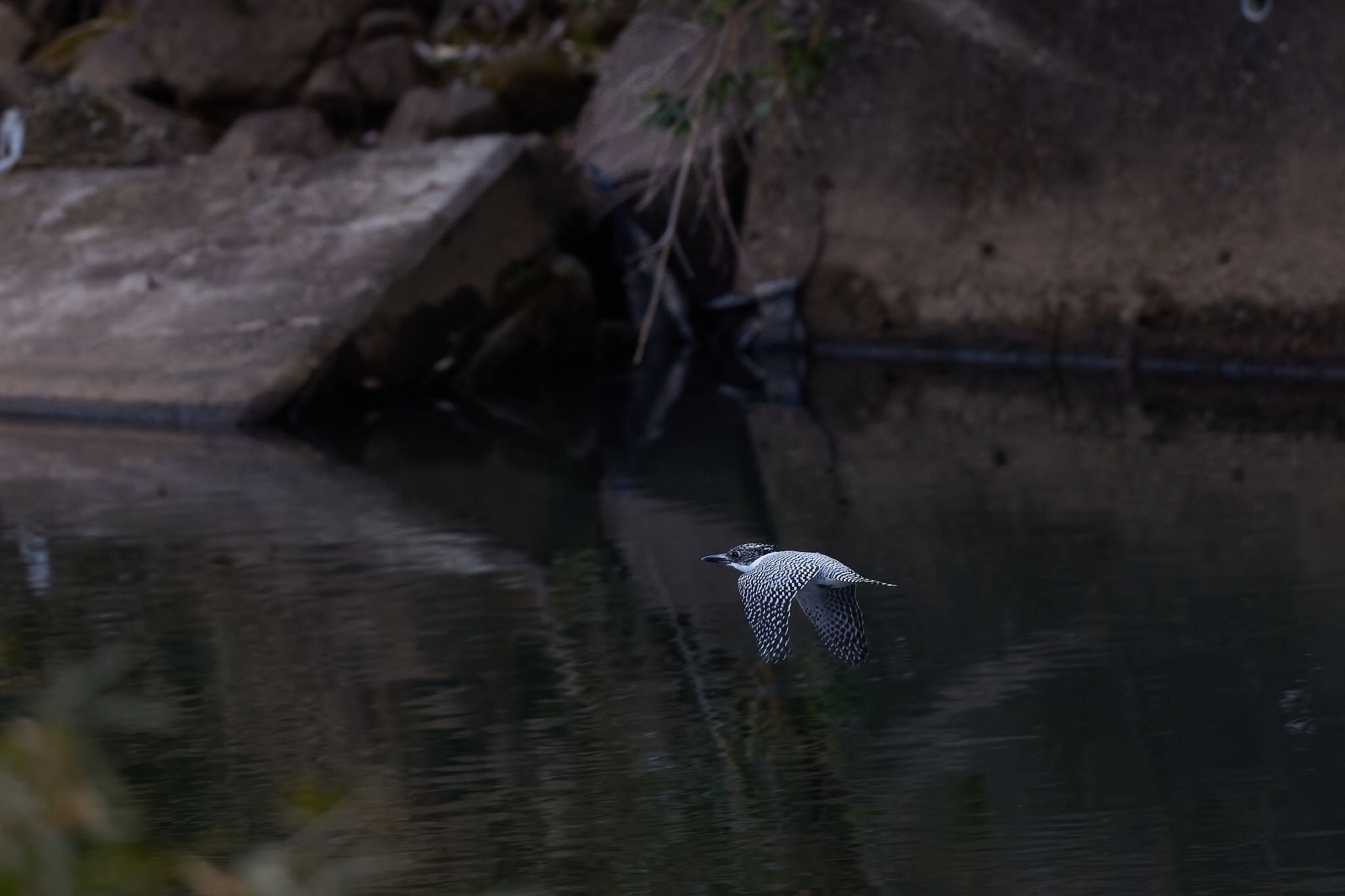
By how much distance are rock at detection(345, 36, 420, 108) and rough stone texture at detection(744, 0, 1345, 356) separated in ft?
11.7

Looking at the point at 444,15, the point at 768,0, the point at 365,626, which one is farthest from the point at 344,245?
the point at 444,15

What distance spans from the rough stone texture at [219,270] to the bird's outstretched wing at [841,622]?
4.52m

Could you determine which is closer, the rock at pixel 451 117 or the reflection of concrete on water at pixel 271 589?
the reflection of concrete on water at pixel 271 589

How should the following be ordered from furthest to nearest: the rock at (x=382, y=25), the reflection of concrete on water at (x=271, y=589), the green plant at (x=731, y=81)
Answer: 1. the rock at (x=382, y=25)
2. the green plant at (x=731, y=81)
3. the reflection of concrete on water at (x=271, y=589)

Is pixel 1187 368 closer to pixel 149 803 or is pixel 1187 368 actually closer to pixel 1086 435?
pixel 1086 435

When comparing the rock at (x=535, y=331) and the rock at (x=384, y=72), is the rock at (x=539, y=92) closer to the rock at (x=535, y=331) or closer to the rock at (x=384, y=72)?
the rock at (x=384, y=72)

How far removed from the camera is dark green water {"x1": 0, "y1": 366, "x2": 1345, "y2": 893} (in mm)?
2809

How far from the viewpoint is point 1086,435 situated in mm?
6082

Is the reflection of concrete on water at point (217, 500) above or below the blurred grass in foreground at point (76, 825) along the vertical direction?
below

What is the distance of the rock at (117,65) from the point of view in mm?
11875

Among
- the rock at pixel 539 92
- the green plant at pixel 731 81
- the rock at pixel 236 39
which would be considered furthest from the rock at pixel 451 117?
the rock at pixel 236 39

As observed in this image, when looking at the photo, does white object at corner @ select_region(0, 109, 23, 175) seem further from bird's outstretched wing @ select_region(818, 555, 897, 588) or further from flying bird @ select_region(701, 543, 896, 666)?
bird's outstretched wing @ select_region(818, 555, 897, 588)

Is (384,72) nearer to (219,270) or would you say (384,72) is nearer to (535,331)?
(535,331)

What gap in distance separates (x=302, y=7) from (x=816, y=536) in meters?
7.83
